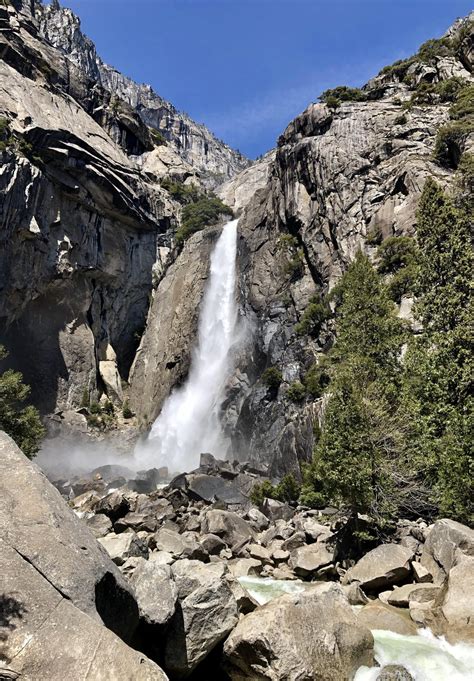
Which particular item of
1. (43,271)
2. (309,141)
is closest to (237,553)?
Answer: (43,271)

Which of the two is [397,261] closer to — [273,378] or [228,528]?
[273,378]

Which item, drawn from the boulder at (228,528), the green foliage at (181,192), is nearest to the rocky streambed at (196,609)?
the boulder at (228,528)

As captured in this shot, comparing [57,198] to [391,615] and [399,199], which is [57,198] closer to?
[399,199]

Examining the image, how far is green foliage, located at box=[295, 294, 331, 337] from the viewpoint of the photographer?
36.0 m

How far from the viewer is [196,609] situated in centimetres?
765

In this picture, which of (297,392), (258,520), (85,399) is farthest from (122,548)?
(85,399)

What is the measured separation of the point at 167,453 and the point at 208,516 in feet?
83.6

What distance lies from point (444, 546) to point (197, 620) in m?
6.80

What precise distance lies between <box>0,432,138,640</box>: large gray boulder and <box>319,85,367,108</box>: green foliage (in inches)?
1991

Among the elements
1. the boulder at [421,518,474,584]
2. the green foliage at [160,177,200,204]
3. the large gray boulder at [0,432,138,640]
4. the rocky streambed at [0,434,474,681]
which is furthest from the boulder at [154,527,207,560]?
the green foliage at [160,177,200,204]

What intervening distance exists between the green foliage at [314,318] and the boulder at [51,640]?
104 feet

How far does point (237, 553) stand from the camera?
15547mm

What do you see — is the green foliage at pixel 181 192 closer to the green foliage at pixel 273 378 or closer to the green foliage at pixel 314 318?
the green foliage at pixel 314 318

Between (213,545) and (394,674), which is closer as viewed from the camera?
(394,674)
